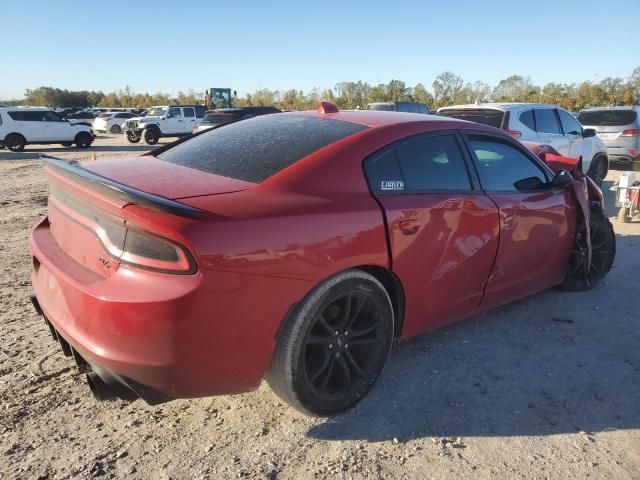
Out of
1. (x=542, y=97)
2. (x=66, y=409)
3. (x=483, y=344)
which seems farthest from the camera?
Result: (x=542, y=97)

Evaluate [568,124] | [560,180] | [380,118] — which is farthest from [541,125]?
[380,118]

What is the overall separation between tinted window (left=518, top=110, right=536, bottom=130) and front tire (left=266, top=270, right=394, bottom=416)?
6.89 meters

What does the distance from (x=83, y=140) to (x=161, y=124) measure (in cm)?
432

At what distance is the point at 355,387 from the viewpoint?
2.77 metres

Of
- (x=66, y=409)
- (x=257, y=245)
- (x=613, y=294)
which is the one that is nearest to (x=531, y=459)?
(x=257, y=245)

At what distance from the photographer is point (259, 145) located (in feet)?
9.85

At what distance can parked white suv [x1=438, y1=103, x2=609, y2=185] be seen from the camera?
27.7ft

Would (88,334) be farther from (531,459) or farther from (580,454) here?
(580,454)

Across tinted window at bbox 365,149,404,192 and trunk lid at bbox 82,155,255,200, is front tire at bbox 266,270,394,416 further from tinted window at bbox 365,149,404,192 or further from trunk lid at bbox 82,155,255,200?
trunk lid at bbox 82,155,255,200

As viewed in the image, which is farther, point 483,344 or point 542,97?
point 542,97

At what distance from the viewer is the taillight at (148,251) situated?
2.09 metres

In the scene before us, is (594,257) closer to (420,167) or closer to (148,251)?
(420,167)

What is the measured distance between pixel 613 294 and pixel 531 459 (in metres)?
2.62

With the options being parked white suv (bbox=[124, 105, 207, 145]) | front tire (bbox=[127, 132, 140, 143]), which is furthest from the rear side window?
front tire (bbox=[127, 132, 140, 143])
